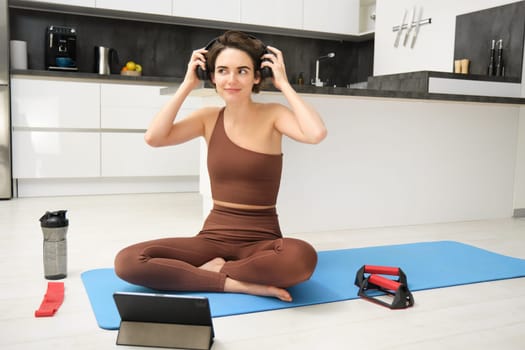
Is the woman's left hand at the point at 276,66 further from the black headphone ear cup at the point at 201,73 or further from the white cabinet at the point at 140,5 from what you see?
the white cabinet at the point at 140,5

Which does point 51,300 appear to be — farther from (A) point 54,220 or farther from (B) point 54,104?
(B) point 54,104

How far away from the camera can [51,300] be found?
5.96 feet

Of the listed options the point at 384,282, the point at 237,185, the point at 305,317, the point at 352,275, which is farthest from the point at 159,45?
the point at 305,317

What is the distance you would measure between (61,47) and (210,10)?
1.35 m

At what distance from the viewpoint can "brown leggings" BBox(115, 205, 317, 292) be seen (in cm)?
180

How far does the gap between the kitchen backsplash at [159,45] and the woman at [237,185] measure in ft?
10.4

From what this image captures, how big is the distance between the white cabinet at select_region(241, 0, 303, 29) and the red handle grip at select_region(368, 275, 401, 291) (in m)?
3.74

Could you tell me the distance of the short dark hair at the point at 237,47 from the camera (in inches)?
75.2

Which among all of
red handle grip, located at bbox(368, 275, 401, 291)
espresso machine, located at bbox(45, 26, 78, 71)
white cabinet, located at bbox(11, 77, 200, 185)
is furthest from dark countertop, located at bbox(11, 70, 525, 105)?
red handle grip, located at bbox(368, 275, 401, 291)

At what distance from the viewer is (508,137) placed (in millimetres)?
3736

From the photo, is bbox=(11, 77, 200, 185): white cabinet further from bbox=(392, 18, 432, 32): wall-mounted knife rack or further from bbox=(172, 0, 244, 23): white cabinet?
bbox=(392, 18, 432, 32): wall-mounted knife rack

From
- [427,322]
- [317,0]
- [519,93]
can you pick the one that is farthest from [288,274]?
[317,0]

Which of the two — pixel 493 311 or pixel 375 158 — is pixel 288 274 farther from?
pixel 375 158

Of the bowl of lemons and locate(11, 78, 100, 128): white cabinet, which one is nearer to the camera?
locate(11, 78, 100, 128): white cabinet
